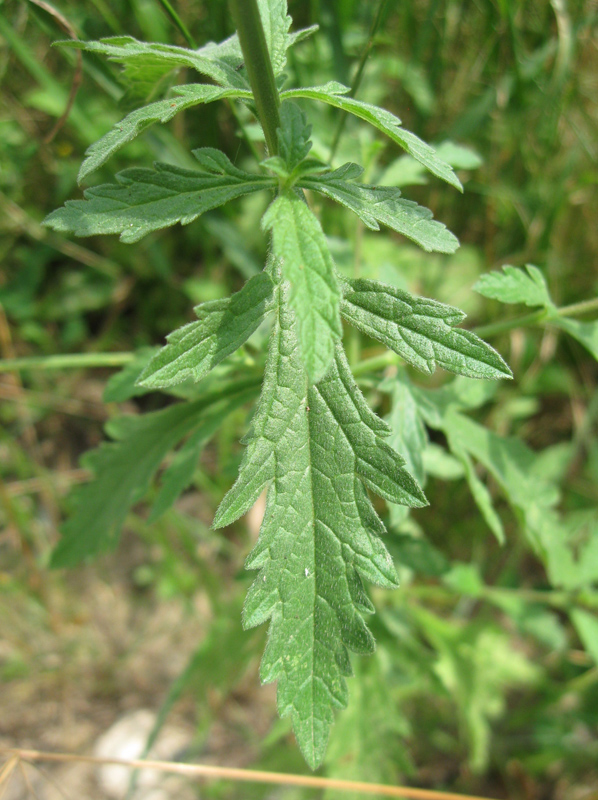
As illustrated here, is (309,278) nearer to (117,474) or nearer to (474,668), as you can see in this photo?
(117,474)

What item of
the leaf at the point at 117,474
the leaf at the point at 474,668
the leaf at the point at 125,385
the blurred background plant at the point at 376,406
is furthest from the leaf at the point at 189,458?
the leaf at the point at 474,668

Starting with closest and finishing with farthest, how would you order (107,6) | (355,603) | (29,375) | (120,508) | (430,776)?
1. (355,603)
2. (120,508)
3. (107,6)
4. (430,776)
5. (29,375)

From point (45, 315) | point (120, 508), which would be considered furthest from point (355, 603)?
point (45, 315)

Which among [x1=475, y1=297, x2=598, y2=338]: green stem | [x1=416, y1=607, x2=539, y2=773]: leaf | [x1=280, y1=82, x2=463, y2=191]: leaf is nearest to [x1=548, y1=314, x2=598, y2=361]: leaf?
[x1=475, y1=297, x2=598, y2=338]: green stem

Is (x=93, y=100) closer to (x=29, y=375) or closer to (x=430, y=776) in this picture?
(x=29, y=375)

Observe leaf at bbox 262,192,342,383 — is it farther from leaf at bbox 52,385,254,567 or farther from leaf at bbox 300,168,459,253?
leaf at bbox 52,385,254,567

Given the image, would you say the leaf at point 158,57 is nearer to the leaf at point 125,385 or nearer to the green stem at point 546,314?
the leaf at point 125,385

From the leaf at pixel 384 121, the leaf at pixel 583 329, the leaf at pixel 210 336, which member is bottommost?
the leaf at pixel 210 336
